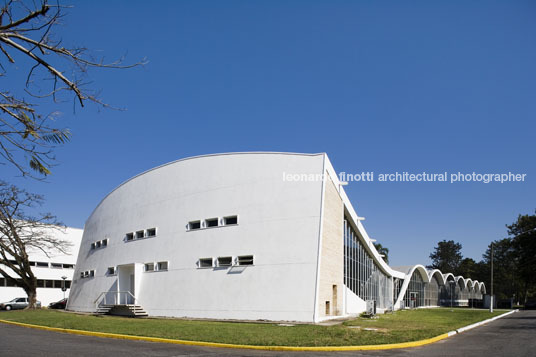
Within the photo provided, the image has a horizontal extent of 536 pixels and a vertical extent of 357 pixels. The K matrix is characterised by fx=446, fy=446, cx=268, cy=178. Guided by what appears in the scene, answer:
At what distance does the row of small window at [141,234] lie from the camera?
31502mm

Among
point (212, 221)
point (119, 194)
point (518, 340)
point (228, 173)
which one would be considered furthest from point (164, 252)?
point (518, 340)

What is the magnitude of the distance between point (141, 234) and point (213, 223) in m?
7.87

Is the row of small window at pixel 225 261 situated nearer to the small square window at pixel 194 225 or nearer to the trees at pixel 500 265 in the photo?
the small square window at pixel 194 225

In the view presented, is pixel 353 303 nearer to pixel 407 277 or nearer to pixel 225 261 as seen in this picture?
pixel 225 261

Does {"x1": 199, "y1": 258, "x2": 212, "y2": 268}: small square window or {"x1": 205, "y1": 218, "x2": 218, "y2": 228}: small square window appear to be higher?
{"x1": 205, "y1": 218, "x2": 218, "y2": 228}: small square window

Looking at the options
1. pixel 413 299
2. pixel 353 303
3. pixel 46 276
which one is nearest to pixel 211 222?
pixel 353 303

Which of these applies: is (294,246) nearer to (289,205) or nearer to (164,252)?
(289,205)

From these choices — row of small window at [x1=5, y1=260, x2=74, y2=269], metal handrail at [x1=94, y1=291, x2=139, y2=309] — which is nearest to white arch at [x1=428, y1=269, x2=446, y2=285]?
metal handrail at [x1=94, y1=291, x2=139, y2=309]

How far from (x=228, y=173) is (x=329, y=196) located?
642 cm

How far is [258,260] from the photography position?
24.6 m

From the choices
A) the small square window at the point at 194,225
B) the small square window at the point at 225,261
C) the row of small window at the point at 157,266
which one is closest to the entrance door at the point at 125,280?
A: the row of small window at the point at 157,266

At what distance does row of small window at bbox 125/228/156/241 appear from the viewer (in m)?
31.5

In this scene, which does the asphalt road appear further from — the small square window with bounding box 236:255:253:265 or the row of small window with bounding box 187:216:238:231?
the row of small window with bounding box 187:216:238:231

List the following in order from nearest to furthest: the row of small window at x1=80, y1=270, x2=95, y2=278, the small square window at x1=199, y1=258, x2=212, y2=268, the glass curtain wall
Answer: the small square window at x1=199, y1=258, x2=212, y2=268 < the glass curtain wall < the row of small window at x1=80, y1=270, x2=95, y2=278
